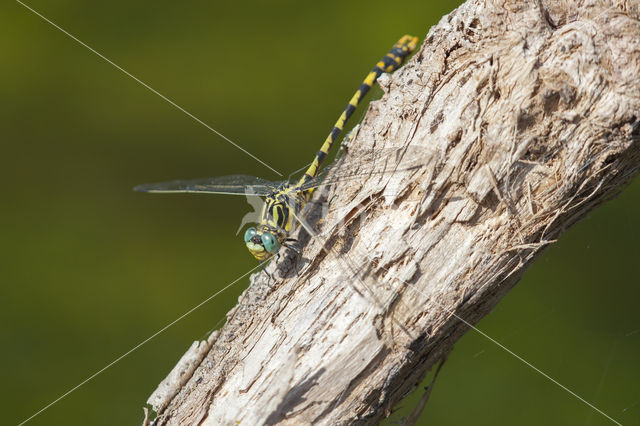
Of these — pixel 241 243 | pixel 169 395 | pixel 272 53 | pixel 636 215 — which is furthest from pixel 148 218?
pixel 636 215

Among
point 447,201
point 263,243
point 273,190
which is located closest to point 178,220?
point 273,190

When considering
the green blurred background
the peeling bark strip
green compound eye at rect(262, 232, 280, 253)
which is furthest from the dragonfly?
the green blurred background

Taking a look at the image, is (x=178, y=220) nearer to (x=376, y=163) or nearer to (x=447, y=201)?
(x=376, y=163)

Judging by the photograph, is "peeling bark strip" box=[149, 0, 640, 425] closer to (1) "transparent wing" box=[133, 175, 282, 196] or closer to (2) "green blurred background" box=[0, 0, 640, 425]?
(1) "transparent wing" box=[133, 175, 282, 196]

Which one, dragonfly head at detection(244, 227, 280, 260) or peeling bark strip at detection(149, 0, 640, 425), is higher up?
dragonfly head at detection(244, 227, 280, 260)

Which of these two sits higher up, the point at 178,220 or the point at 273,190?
the point at 178,220

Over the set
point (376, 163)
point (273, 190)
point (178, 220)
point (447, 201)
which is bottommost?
point (447, 201)

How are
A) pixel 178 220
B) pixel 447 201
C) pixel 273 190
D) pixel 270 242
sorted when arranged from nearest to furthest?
1. pixel 447 201
2. pixel 270 242
3. pixel 273 190
4. pixel 178 220
